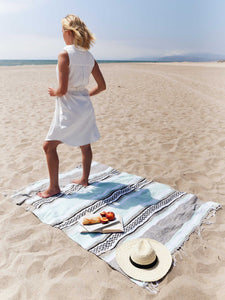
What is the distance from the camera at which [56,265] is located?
6.97 feet

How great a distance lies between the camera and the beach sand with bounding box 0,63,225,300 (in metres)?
1.95

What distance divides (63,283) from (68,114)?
5.35 feet

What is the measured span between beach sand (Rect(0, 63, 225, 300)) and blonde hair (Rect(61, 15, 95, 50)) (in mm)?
1898

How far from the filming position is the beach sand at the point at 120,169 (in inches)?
76.7

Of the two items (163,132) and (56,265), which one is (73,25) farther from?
(163,132)

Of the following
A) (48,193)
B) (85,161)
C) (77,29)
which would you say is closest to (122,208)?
(85,161)

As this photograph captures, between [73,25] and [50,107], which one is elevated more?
[73,25]

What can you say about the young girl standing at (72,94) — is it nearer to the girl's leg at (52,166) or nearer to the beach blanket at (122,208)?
the girl's leg at (52,166)

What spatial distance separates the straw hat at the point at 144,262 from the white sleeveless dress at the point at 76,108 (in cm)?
132

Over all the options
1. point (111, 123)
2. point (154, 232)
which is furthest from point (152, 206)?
point (111, 123)

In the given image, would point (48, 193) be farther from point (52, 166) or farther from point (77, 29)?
point (77, 29)

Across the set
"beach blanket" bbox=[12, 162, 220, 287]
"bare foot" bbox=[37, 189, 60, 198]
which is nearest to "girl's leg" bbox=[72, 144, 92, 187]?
"beach blanket" bbox=[12, 162, 220, 287]

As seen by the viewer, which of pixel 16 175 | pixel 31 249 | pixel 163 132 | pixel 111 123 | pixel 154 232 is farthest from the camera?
pixel 111 123

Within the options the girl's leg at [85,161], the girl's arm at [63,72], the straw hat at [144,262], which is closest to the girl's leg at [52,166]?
the girl's leg at [85,161]
